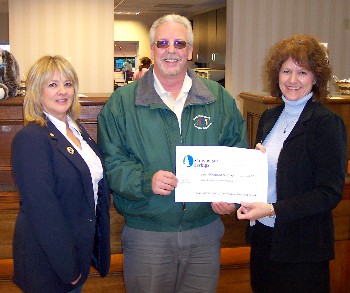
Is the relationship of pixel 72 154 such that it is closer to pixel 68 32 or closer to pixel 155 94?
pixel 155 94

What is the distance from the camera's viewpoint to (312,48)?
68.2 inches

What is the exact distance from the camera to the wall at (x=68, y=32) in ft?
19.4

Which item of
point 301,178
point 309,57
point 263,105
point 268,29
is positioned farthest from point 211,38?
point 301,178

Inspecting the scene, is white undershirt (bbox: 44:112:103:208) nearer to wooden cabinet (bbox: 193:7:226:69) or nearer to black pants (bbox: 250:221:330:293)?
black pants (bbox: 250:221:330:293)

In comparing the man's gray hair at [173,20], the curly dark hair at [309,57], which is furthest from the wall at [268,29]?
the curly dark hair at [309,57]

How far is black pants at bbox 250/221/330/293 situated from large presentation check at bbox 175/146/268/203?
0.17 m

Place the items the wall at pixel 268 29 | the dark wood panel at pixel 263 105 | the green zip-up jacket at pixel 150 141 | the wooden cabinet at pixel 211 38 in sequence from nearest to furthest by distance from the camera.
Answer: the green zip-up jacket at pixel 150 141 → the dark wood panel at pixel 263 105 → the wall at pixel 268 29 → the wooden cabinet at pixel 211 38

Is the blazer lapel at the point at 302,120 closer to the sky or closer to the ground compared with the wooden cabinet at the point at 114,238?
closer to the sky

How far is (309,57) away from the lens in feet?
5.68

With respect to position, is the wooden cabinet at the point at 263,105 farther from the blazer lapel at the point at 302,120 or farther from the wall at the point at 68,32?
the wall at the point at 68,32

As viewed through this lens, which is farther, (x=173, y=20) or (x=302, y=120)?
(x=173, y=20)

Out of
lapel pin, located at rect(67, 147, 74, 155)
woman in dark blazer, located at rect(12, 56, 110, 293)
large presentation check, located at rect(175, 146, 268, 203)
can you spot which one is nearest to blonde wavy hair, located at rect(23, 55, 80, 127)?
woman in dark blazer, located at rect(12, 56, 110, 293)

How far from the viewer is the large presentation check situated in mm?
1800

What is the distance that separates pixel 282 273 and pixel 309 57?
78cm
